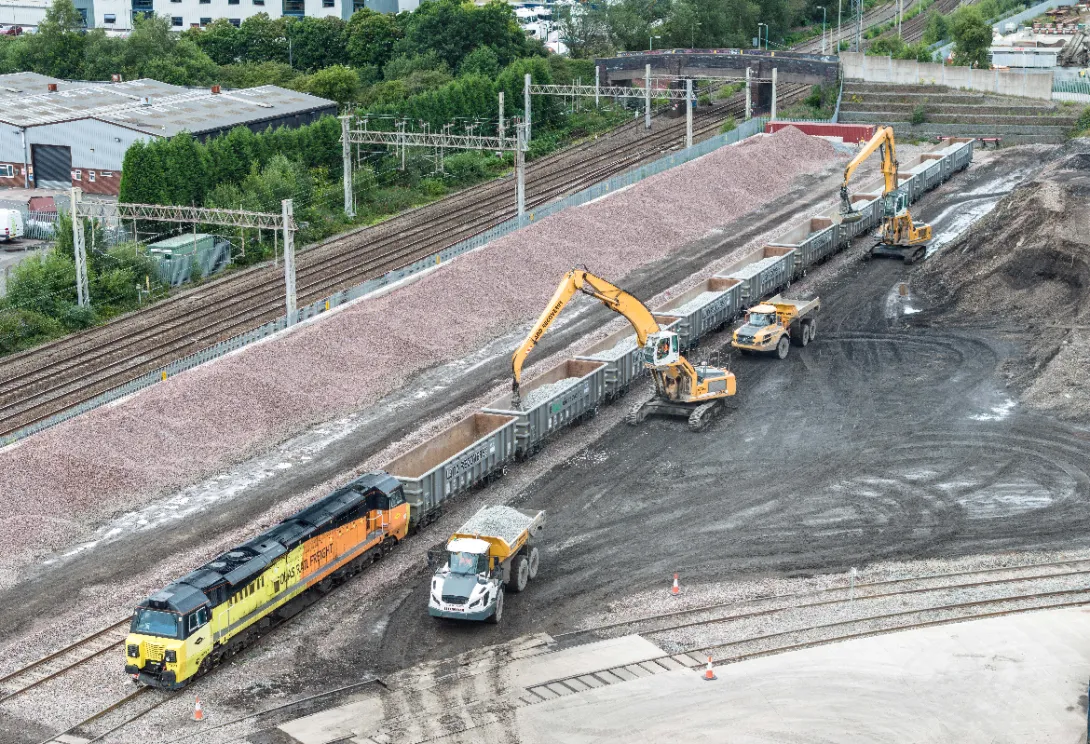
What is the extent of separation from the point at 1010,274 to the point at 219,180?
45735mm

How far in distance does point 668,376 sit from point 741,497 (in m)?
7.36

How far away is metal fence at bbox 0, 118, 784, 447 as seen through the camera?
51169 millimetres

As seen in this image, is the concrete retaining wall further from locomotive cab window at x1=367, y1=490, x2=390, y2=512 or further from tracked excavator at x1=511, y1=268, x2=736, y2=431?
locomotive cab window at x1=367, y1=490, x2=390, y2=512

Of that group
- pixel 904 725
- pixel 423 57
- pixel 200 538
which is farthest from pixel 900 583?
pixel 423 57

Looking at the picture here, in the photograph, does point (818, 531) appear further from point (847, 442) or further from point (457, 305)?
point (457, 305)

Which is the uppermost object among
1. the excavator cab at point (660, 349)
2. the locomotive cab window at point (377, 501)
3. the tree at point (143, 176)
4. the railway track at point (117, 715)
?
the tree at point (143, 176)

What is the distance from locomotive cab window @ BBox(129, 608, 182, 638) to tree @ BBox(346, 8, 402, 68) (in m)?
111

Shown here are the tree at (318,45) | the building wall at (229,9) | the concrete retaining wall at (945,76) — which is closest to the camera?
the concrete retaining wall at (945,76)

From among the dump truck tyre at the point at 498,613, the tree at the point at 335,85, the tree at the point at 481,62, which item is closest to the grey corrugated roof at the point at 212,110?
the tree at the point at 335,85

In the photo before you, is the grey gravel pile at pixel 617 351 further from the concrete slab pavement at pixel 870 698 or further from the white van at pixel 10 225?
the white van at pixel 10 225

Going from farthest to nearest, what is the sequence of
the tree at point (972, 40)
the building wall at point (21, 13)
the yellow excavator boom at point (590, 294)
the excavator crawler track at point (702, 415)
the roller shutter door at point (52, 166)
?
the building wall at point (21, 13) < the tree at point (972, 40) < the roller shutter door at point (52, 166) < the excavator crawler track at point (702, 415) < the yellow excavator boom at point (590, 294)

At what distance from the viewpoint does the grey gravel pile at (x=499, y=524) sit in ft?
123

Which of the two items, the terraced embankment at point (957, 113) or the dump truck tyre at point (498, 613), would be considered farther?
the terraced embankment at point (957, 113)

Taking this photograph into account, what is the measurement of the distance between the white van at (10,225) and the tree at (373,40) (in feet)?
196
